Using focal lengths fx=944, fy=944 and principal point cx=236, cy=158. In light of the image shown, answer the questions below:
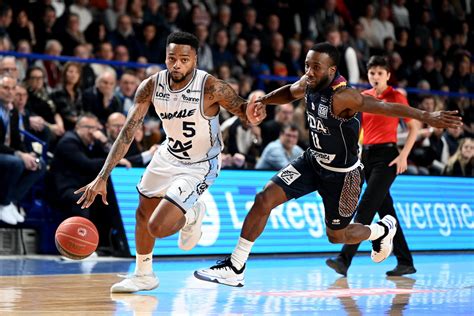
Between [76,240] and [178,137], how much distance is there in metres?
1.14

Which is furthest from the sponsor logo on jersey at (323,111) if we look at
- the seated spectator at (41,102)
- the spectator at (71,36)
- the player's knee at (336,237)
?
the spectator at (71,36)

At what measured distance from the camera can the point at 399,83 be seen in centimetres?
1812

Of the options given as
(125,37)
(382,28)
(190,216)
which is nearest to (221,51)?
(125,37)

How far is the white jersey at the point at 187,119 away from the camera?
746cm

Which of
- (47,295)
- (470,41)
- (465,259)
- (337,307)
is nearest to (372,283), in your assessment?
(337,307)

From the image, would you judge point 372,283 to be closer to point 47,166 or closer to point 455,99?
point 47,166

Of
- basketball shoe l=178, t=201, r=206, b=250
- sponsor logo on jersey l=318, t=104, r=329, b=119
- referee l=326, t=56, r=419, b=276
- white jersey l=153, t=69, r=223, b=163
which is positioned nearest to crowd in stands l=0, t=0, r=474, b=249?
referee l=326, t=56, r=419, b=276

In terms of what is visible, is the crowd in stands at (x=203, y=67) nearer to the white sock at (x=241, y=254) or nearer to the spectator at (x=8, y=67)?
the spectator at (x=8, y=67)

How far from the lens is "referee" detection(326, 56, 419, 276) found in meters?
9.29

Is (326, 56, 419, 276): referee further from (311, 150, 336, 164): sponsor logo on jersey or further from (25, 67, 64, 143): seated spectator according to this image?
(25, 67, 64, 143): seated spectator

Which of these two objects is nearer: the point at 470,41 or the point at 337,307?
the point at 337,307

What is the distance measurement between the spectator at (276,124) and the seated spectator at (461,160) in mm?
2865

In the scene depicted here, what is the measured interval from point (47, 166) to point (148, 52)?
12.1 feet

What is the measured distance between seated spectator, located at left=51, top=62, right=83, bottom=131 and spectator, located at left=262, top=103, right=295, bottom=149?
273 centimetres
